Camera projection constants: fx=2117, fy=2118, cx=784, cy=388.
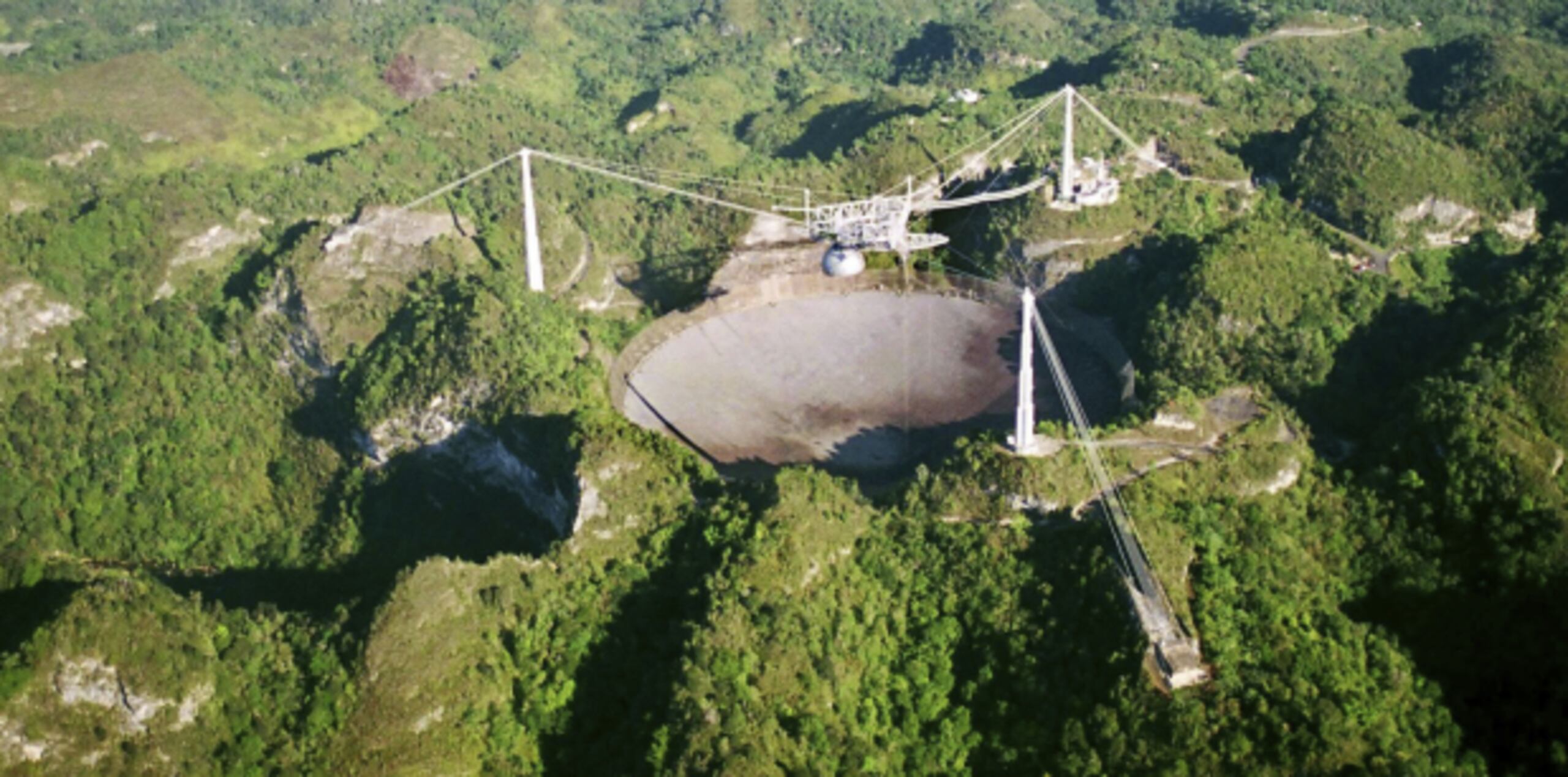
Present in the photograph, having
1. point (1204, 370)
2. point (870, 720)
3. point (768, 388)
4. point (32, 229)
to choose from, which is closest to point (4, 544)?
point (32, 229)

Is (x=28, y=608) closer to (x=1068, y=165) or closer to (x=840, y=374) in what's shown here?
(x=840, y=374)

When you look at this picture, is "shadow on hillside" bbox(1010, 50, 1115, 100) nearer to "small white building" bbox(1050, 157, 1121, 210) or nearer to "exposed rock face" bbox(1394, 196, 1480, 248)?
"exposed rock face" bbox(1394, 196, 1480, 248)

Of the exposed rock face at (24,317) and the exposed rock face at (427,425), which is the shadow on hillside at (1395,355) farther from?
the exposed rock face at (24,317)

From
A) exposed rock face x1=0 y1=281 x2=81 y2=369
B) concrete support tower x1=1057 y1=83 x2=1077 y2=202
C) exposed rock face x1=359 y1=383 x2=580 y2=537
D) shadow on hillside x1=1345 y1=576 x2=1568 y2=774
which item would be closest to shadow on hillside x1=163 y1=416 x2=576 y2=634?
exposed rock face x1=359 y1=383 x2=580 y2=537

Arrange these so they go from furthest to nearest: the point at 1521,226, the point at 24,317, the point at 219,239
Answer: the point at 219,239 → the point at 1521,226 → the point at 24,317

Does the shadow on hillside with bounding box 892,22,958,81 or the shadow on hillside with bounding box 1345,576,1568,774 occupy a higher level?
the shadow on hillside with bounding box 1345,576,1568,774

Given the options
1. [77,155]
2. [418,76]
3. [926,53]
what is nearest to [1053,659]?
[77,155]

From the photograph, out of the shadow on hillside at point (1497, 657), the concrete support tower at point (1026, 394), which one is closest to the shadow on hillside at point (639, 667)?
the concrete support tower at point (1026, 394)
